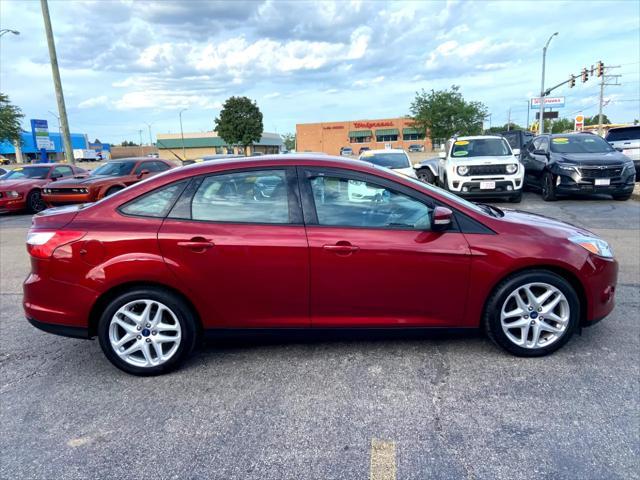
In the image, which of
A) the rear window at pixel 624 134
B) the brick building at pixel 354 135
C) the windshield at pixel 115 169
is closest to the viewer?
the windshield at pixel 115 169

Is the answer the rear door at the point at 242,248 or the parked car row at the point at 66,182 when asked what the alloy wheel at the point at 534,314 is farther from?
the parked car row at the point at 66,182

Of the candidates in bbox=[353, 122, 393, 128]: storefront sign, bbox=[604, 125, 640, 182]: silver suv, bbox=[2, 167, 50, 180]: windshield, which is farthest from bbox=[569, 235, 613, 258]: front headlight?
bbox=[353, 122, 393, 128]: storefront sign

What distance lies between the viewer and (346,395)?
3.00m

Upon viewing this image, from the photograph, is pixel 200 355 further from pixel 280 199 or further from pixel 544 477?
pixel 544 477

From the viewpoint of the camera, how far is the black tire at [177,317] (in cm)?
320

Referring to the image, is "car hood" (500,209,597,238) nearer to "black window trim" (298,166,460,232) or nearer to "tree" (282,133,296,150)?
"black window trim" (298,166,460,232)

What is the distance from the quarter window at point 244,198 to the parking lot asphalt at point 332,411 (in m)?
1.14

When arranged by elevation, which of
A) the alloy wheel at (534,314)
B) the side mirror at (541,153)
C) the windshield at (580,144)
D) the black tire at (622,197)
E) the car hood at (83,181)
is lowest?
the black tire at (622,197)

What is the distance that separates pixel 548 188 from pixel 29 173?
Answer: 15.6m

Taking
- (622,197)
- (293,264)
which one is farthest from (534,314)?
(622,197)

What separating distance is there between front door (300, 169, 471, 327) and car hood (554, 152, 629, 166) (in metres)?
9.86

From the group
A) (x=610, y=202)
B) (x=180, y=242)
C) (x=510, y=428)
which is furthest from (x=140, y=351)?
(x=610, y=202)

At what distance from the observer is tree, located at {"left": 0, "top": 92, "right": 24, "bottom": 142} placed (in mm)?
37125

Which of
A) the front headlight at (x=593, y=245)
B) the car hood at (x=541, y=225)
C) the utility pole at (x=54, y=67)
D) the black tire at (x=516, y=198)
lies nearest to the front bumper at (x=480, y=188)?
the black tire at (x=516, y=198)
